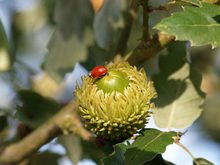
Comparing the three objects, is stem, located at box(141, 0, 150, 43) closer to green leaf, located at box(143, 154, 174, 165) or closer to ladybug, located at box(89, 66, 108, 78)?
ladybug, located at box(89, 66, 108, 78)

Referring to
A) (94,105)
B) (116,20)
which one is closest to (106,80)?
(94,105)

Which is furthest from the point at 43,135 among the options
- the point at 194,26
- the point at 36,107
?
the point at 194,26

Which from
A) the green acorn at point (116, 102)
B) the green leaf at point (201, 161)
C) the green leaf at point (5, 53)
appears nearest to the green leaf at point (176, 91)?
the green leaf at point (201, 161)

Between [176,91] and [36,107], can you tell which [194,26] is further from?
[36,107]

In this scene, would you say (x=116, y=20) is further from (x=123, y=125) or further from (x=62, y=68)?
(x=123, y=125)

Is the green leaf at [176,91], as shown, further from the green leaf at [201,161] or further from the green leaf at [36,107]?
the green leaf at [36,107]
